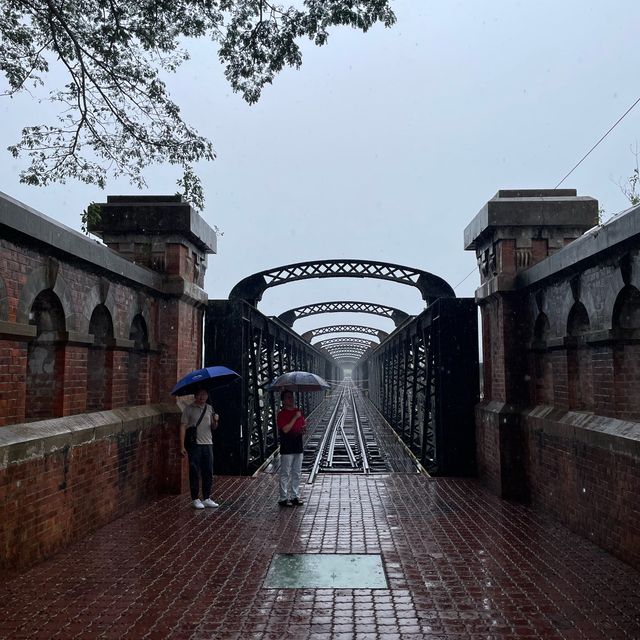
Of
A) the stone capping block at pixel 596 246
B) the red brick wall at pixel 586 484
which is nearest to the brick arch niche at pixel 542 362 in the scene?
the red brick wall at pixel 586 484

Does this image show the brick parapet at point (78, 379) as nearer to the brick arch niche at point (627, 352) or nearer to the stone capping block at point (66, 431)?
the stone capping block at point (66, 431)

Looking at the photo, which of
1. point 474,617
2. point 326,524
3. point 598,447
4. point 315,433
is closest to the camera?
point 474,617

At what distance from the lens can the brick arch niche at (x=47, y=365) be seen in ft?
21.7

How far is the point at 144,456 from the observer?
28.8ft

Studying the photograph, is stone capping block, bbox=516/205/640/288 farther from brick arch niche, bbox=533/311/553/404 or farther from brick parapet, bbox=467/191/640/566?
brick arch niche, bbox=533/311/553/404

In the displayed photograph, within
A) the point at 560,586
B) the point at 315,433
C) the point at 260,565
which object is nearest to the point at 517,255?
the point at 560,586

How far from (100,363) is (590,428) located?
6.01 metres

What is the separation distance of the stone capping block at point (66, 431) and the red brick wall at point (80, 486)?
5 cm

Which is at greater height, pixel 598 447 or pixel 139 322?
pixel 139 322

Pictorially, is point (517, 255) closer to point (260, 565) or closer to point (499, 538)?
point (499, 538)

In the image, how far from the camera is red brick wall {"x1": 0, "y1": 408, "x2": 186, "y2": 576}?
216 inches

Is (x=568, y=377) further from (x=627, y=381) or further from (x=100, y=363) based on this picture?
(x=100, y=363)

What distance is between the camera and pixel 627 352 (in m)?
6.43

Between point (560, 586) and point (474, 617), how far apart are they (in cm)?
112
